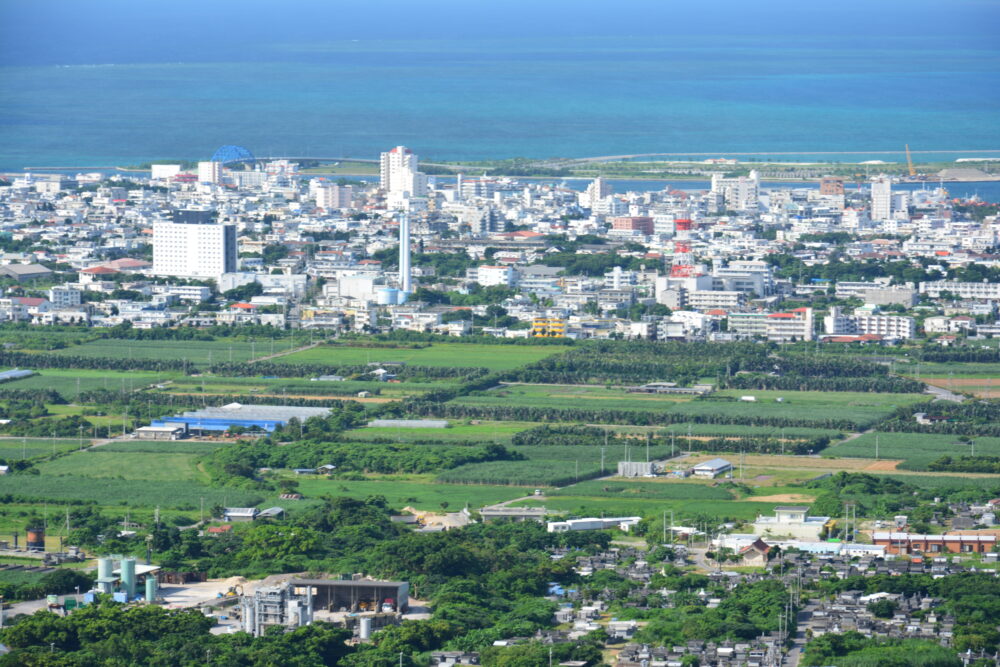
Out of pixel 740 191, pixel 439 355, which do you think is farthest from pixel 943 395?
pixel 740 191

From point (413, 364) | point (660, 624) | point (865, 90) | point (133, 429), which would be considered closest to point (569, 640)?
point (660, 624)

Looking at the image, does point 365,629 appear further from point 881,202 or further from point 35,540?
point 881,202

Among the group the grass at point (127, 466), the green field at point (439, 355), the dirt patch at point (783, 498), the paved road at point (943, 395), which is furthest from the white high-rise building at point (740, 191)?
the dirt patch at point (783, 498)

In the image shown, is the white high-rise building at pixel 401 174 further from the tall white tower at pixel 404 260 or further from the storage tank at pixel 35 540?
the storage tank at pixel 35 540

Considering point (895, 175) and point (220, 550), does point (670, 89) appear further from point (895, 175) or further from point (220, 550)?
point (220, 550)

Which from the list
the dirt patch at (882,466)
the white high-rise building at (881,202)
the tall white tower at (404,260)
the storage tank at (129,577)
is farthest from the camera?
the white high-rise building at (881,202)

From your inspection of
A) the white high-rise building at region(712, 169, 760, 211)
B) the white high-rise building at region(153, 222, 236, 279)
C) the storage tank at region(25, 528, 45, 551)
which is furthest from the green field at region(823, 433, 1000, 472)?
the white high-rise building at region(712, 169, 760, 211)

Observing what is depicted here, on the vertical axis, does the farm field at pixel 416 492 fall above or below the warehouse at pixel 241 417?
below
